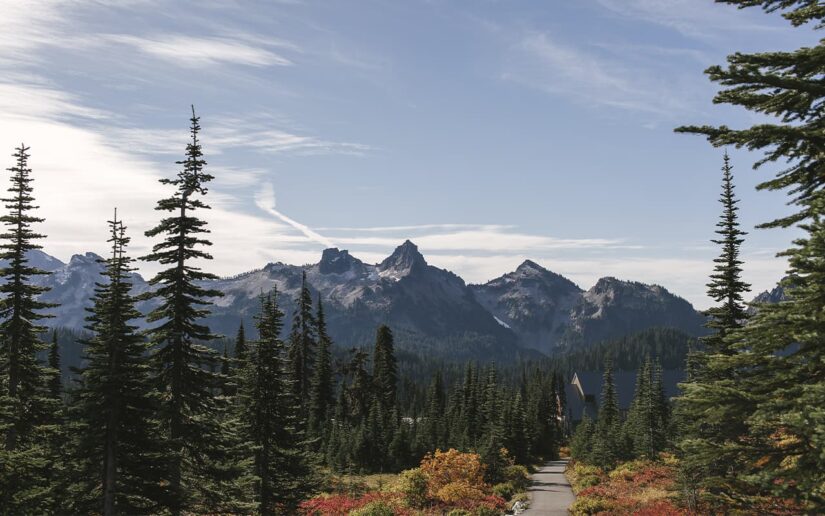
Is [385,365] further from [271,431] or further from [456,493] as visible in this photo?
[271,431]

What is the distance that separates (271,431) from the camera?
2977 centimetres

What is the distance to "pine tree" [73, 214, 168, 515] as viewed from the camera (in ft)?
65.0

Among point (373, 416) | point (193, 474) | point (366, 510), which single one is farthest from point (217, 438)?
point (373, 416)

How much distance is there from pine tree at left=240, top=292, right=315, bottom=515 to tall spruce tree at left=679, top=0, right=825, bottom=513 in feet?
75.9

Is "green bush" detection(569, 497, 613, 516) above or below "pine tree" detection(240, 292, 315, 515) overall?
below

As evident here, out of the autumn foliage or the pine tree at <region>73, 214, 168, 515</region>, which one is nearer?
the pine tree at <region>73, 214, 168, 515</region>

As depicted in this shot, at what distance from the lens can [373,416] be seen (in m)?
65.1

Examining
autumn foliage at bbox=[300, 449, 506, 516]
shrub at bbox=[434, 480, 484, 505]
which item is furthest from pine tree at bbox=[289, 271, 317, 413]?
shrub at bbox=[434, 480, 484, 505]

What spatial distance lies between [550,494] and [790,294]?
1673 inches

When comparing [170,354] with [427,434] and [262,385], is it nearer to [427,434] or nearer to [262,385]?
[262,385]

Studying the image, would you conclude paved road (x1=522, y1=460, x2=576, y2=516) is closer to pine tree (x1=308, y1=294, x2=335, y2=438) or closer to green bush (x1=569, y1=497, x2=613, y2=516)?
green bush (x1=569, y1=497, x2=613, y2=516)

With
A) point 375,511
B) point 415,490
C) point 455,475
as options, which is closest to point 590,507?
point 455,475

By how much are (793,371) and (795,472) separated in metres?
1.52

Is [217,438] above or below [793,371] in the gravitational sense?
below
